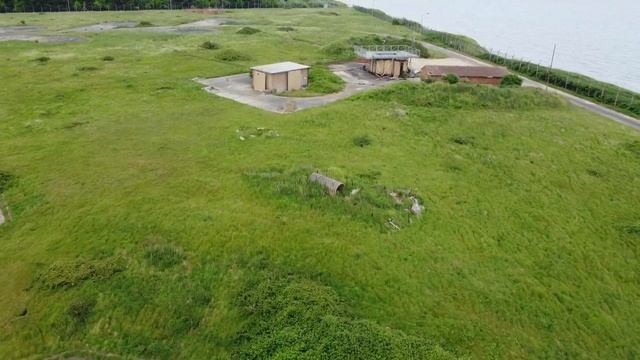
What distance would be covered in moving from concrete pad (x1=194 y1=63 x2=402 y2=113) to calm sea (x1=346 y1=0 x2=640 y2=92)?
33.9 meters

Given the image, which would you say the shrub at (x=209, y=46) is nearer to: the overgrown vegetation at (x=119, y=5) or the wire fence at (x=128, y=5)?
the overgrown vegetation at (x=119, y=5)

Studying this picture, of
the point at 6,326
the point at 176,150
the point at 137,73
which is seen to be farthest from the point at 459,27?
the point at 6,326

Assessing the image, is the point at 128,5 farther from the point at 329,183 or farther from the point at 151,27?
the point at 329,183

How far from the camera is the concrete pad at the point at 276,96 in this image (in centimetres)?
3534

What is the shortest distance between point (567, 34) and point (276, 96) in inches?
3082

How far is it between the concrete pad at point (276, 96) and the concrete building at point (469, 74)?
392cm

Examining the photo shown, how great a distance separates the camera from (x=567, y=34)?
88.1 m

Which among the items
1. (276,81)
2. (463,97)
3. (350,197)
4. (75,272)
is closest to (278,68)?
(276,81)

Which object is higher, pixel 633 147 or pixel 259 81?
pixel 259 81

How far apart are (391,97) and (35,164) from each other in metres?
26.8

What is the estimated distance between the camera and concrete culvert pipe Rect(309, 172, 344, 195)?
2075 centimetres

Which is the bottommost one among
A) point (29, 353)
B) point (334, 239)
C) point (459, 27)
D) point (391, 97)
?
point (29, 353)

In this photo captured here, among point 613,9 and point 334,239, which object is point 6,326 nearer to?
point 334,239

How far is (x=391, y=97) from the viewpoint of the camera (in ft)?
122
